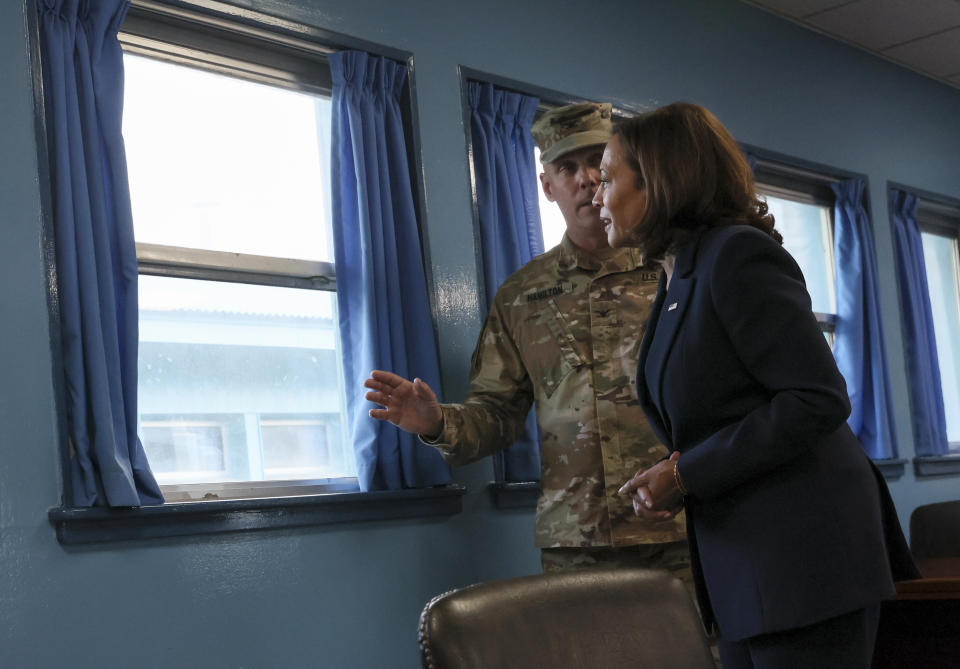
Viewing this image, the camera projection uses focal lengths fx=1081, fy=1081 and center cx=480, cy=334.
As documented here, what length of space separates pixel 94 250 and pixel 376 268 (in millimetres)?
773

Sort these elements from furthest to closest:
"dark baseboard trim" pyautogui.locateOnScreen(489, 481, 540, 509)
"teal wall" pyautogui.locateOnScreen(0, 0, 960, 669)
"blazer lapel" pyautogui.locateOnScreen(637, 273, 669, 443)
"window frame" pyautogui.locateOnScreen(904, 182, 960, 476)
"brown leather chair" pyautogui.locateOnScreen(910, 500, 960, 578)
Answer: "window frame" pyautogui.locateOnScreen(904, 182, 960, 476) < "brown leather chair" pyautogui.locateOnScreen(910, 500, 960, 578) < "dark baseboard trim" pyautogui.locateOnScreen(489, 481, 540, 509) < "teal wall" pyautogui.locateOnScreen(0, 0, 960, 669) < "blazer lapel" pyautogui.locateOnScreen(637, 273, 669, 443)

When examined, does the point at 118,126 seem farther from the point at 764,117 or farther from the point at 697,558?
the point at 764,117

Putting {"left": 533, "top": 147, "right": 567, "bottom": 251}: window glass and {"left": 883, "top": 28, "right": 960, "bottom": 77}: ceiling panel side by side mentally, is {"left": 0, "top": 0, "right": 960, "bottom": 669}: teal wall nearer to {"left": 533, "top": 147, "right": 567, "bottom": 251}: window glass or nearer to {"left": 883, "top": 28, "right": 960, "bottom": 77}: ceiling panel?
{"left": 533, "top": 147, "right": 567, "bottom": 251}: window glass

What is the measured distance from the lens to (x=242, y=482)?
2764 millimetres

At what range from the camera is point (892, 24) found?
5016 millimetres

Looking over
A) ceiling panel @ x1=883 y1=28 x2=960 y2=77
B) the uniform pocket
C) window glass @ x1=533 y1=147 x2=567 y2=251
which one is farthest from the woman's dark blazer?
ceiling panel @ x1=883 y1=28 x2=960 y2=77

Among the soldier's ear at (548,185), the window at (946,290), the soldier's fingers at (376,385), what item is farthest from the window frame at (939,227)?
the soldier's fingers at (376,385)

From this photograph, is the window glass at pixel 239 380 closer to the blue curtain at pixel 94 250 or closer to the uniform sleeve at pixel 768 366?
the blue curtain at pixel 94 250

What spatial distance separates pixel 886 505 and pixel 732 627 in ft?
0.93

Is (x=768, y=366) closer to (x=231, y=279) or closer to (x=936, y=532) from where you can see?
(x=231, y=279)

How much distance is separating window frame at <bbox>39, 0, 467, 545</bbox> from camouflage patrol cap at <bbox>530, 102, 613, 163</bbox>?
0.50m

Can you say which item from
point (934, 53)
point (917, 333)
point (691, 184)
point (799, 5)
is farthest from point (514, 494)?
point (934, 53)

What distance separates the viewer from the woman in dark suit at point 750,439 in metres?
1.48

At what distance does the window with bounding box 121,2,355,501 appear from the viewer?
2.70 metres
